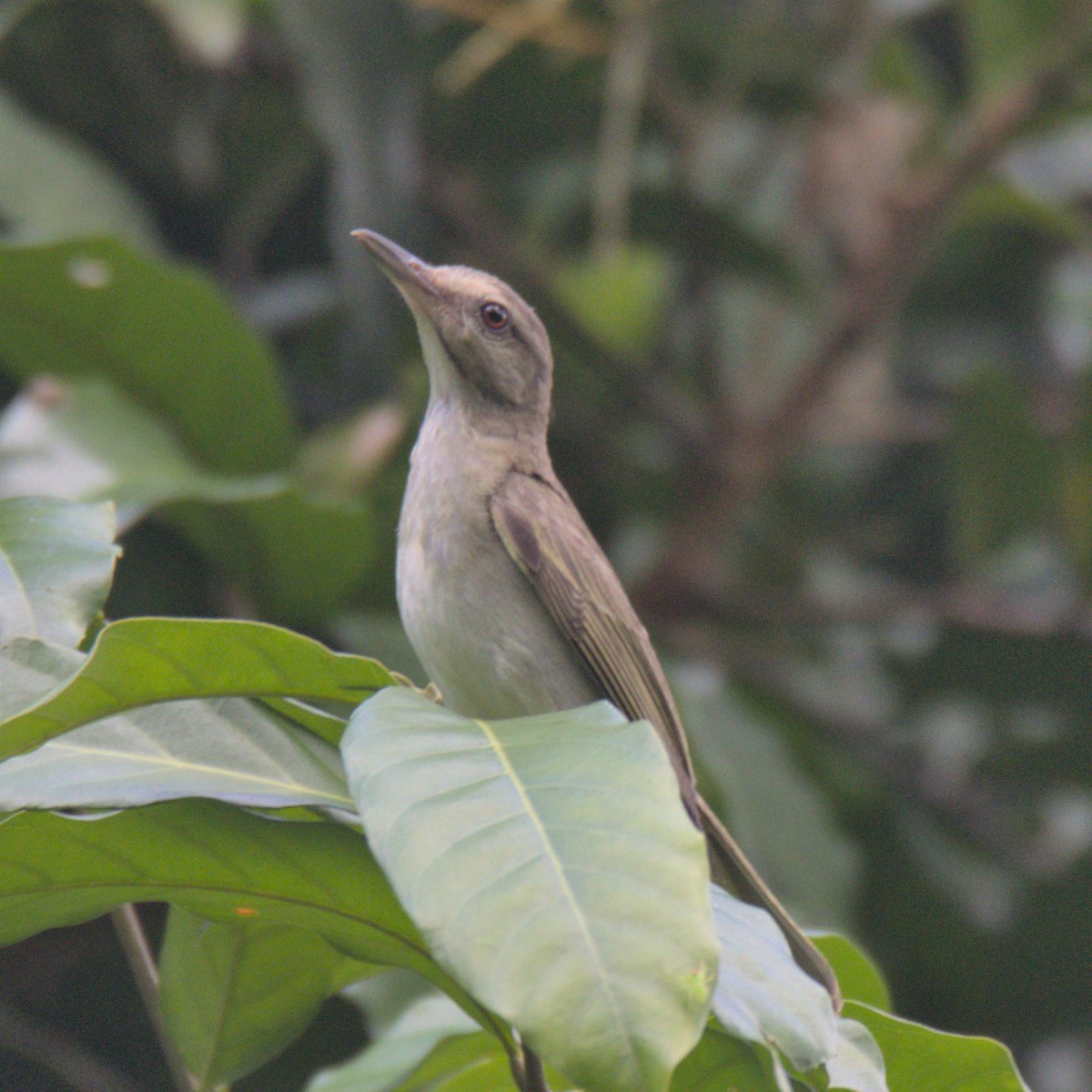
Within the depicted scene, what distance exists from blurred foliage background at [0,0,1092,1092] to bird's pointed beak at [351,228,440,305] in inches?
25.8

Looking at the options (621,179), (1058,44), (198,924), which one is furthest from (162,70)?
(198,924)

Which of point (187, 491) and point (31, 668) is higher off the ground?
point (31, 668)

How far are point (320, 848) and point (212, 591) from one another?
8.07 feet

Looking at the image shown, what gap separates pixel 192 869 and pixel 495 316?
1.80 meters

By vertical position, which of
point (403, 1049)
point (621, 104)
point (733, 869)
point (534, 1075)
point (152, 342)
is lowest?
point (403, 1049)

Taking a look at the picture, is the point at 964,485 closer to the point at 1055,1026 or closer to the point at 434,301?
the point at 1055,1026

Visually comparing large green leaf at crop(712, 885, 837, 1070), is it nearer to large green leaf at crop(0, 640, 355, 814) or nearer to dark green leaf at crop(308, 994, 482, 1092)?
large green leaf at crop(0, 640, 355, 814)

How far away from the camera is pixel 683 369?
19.5 ft

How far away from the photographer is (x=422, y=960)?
1736mm

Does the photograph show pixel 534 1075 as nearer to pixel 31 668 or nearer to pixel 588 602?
pixel 31 668

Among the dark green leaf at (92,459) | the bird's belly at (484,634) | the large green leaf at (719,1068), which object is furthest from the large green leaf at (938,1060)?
the dark green leaf at (92,459)

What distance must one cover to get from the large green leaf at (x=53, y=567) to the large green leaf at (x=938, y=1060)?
3.60 feet

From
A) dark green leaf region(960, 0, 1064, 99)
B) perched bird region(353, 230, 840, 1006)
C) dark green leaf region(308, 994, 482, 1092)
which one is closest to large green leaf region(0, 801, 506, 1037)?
dark green leaf region(308, 994, 482, 1092)

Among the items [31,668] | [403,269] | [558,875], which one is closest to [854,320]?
[403,269]
